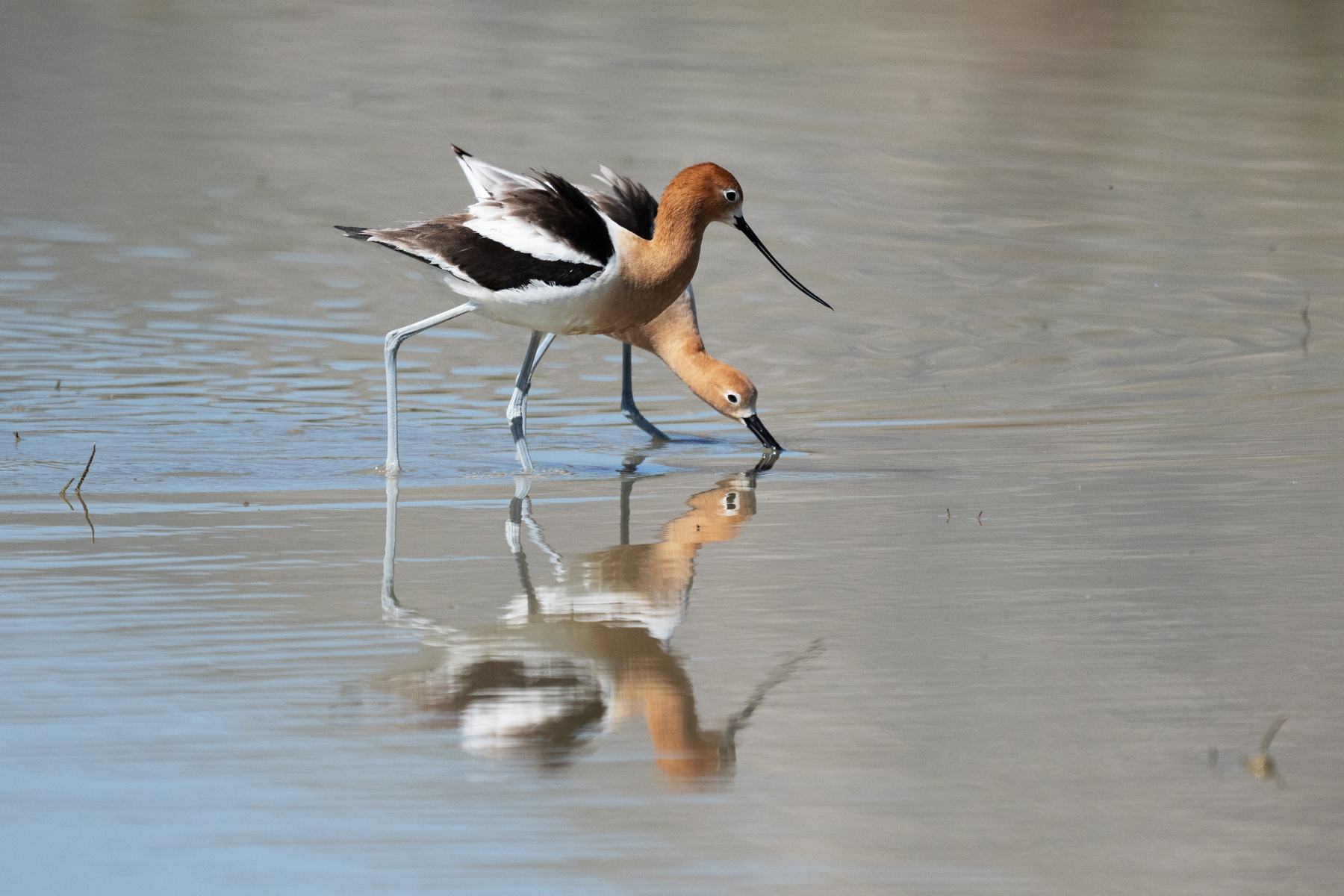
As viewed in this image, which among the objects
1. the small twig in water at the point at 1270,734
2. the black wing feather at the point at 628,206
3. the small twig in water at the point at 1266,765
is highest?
the black wing feather at the point at 628,206

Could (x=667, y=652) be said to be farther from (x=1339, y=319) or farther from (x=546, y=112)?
(x=546, y=112)

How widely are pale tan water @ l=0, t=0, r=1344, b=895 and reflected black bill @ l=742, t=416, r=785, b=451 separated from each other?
0.34 feet

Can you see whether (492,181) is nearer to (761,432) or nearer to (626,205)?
(626,205)

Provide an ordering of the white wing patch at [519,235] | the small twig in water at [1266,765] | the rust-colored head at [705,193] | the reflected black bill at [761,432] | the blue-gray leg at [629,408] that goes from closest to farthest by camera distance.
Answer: the small twig in water at [1266,765] → the white wing patch at [519,235] → the rust-colored head at [705,193] → the reflected black bill at [761,432] → the blue-gray leg at [629,408]

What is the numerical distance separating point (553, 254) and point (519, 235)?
168 millimetres

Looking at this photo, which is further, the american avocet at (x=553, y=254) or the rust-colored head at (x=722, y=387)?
the rust-colored head at (x=722, y=387)

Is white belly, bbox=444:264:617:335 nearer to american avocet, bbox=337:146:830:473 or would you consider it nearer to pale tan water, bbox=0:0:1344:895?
american avocet, bbox=337:146:830:473

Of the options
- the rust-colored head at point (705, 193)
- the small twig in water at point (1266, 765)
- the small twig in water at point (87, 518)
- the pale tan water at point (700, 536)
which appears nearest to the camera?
the pale tan water at point (700, 536)

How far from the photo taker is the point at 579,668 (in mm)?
4961

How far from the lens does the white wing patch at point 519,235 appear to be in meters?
7.55

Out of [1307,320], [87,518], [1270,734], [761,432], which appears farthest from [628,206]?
[1270,734]

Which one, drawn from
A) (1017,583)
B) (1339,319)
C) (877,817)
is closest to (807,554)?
(1017,583)

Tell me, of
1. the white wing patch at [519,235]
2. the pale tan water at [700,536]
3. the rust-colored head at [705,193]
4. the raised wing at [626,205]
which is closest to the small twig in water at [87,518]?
the pale tan water at [700,536]

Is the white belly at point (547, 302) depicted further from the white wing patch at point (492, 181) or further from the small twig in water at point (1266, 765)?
the small twig in water at point (1266, 765)
